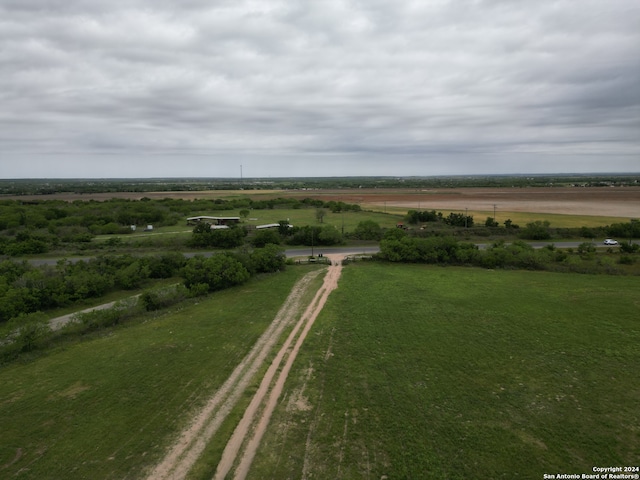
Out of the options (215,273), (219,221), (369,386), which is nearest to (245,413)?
(369,386)

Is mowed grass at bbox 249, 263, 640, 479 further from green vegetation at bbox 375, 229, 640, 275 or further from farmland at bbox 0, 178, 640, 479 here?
green vegetation at bbox 375, 229, 640, 275

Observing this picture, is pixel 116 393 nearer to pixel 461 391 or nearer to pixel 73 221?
pixel 461 391

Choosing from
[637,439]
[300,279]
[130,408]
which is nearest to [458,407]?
[637,439]

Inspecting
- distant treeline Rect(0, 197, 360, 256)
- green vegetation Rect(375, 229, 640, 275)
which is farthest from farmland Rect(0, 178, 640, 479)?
distant treeline Rect(0, 197, 360, 256)

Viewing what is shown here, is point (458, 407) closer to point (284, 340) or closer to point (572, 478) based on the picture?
point (572, 478)

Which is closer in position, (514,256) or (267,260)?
(267,260)

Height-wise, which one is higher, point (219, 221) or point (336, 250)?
point (219, 221)
